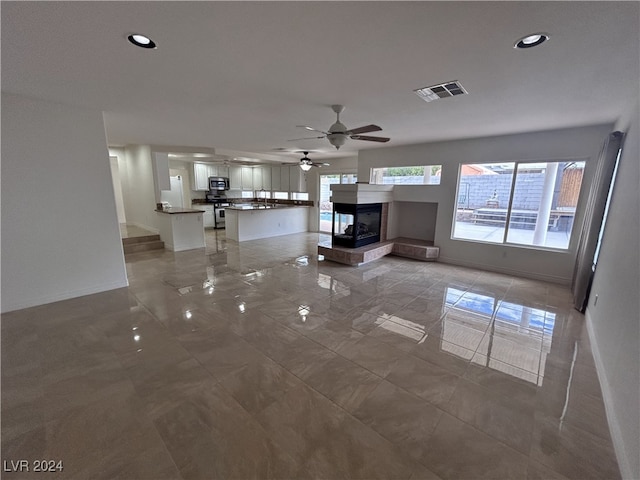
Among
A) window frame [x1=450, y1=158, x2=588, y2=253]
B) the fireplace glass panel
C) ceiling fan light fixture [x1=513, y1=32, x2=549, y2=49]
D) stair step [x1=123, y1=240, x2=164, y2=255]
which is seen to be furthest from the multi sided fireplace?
stair step [x1=123, y1=240, x2=164, y2=255]

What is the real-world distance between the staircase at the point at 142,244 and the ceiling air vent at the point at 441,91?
21.2 ft

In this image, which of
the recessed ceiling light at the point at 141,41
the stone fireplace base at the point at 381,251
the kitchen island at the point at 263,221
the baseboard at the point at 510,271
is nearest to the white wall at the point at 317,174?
the kitchen island at the point at 263,221

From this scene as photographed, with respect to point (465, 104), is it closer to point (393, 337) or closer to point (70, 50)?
point (393, 337)

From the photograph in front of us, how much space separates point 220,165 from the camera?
9.37 meters

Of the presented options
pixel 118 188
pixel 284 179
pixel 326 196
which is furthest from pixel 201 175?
pixel 326 196

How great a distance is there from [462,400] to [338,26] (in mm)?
2781

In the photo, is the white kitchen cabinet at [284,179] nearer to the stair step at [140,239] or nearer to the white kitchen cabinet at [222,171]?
the white kitchen cabinet at [222,171]

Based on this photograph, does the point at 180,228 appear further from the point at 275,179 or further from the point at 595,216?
the point at 595,216

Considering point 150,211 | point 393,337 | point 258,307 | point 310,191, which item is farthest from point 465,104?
point 150,211

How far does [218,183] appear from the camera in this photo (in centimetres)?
933

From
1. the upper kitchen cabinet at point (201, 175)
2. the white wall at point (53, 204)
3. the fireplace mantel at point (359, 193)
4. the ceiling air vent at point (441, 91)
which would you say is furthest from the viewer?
the upper kitchen cabinet at point (201, 175)

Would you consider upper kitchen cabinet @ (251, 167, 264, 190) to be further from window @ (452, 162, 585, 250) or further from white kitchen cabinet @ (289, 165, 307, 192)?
window @ (452, 162, 585, 250)

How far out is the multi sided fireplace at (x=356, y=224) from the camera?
18.2 feet

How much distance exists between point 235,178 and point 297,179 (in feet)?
8.43
